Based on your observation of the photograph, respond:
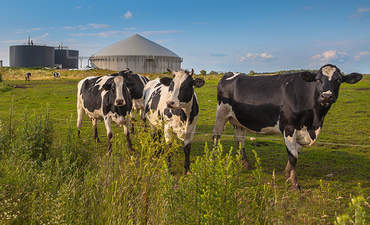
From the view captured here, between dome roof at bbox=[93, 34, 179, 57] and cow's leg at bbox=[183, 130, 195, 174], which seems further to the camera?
dome roof at bbox=[93, 34, 179, 57]

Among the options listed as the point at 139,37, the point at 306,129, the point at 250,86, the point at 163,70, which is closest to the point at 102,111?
the point at 250,86

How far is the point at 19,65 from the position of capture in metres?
96.1

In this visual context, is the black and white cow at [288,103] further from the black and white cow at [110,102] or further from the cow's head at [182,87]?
the black and white cow at [110,102]

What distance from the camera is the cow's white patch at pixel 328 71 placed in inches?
256

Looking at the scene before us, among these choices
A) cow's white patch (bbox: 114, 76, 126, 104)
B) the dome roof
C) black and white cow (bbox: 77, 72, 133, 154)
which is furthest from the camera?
the dome roof

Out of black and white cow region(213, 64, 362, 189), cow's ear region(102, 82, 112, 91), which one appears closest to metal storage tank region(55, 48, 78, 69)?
cow's ear region(102, 82, 112, 91)

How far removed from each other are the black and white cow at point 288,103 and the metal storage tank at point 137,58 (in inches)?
3058

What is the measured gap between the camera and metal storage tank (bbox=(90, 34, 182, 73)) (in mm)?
84812

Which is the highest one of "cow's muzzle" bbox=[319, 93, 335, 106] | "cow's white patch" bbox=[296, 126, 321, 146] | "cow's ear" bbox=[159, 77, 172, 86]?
"cow's ear" bbox=[159, 77, 172, 86]

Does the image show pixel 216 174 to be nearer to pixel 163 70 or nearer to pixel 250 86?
pixel 250 86

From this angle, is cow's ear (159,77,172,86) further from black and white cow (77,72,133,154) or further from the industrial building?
the industrial building

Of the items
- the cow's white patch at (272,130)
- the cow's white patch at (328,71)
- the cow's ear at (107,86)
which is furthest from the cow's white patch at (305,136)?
the cow's ear at (107,86)

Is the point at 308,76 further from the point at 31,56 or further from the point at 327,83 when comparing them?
the point at 31,56

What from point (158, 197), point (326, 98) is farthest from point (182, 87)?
point (158, 197)
